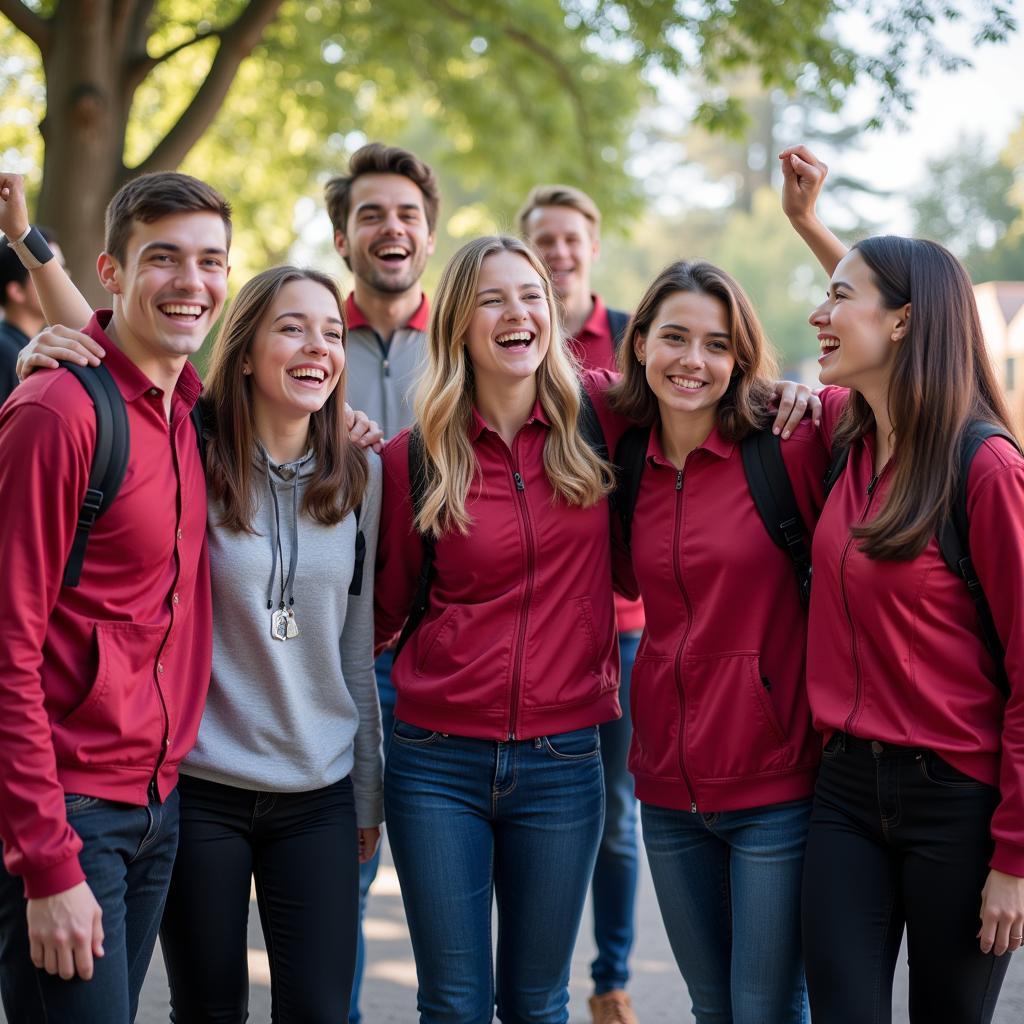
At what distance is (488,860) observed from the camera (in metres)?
3.64

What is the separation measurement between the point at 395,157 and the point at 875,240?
2624mm

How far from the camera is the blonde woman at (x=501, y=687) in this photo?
11.7 ft

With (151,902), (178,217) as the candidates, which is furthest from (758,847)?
(178,217)

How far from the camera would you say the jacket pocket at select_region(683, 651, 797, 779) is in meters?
3.41

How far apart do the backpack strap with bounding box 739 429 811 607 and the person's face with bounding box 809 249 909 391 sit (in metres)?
0.32

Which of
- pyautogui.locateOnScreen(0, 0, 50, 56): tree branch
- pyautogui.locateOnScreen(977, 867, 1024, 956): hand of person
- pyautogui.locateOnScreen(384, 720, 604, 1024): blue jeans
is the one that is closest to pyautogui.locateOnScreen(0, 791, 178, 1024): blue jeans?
pyautogui.locateOnScreen(384, 720, 604, 1024): blue jeans

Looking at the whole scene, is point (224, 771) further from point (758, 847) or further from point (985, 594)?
point (985, 594)

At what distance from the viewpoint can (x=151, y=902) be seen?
123 inches

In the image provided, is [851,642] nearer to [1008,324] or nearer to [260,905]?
[260,905]

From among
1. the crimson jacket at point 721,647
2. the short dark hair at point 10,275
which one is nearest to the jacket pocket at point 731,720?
the crimson jacket at point 721,647

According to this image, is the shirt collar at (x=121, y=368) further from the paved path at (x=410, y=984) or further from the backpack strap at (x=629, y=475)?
the paved path at (x=410, y=984)

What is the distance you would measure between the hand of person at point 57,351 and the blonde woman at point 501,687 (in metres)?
1.11

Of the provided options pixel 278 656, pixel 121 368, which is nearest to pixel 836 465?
pixel 278 656

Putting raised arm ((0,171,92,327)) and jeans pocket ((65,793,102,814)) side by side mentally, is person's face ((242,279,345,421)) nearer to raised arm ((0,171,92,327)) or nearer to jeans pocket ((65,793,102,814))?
raised arm ((0,171,92,327))
